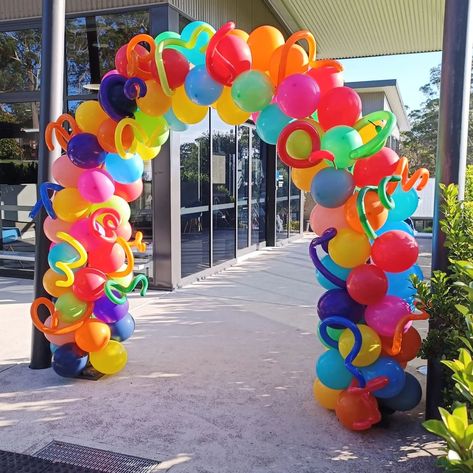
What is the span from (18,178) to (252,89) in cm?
564

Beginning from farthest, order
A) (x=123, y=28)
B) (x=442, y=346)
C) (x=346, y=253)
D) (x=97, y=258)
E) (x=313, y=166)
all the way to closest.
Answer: (x=123, y=28) → (x=97, y=258) → (x=313, y=166) → (x=346, y=253) → (x=442, y=346)

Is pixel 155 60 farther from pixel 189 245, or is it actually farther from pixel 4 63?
pixel 4 63

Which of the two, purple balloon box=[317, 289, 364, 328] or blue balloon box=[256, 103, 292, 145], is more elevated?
blue balloon box=[256, 103, 292, 145]

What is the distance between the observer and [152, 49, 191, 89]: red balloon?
337 cm

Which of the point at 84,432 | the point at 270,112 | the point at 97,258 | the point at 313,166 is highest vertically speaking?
the point at 270,112

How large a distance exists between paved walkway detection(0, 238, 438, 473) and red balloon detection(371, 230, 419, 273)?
1040 mm

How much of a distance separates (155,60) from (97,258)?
1.47 meters

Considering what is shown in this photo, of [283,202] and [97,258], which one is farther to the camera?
[283,202]

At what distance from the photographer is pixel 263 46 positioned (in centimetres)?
331

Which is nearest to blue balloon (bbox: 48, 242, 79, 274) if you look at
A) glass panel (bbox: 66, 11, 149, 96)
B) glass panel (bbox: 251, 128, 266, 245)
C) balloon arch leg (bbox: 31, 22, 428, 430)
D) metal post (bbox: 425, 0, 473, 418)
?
balloon arch leg (bbox: 31, 22, 428, 430)

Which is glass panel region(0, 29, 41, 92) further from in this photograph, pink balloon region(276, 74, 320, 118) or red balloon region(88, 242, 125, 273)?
pink balloon region(276, 74, 320, 118)

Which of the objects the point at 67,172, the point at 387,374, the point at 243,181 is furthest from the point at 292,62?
the point at 243,181

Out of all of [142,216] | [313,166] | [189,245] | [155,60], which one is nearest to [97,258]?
[155,60]

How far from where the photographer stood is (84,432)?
123 inches
